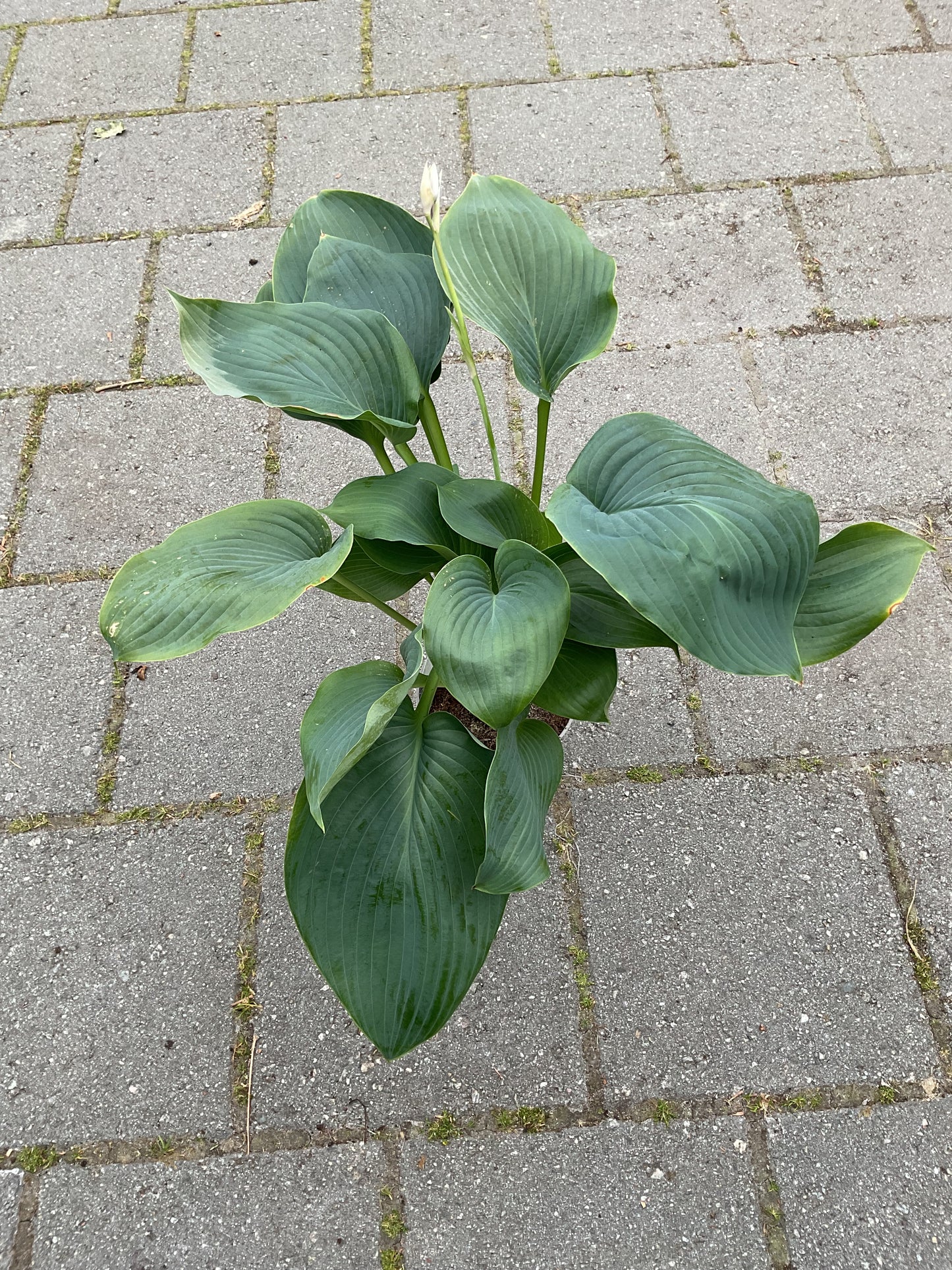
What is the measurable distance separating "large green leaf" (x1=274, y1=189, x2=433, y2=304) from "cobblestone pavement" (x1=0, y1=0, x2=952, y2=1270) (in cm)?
63

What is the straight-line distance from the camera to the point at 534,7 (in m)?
2.83

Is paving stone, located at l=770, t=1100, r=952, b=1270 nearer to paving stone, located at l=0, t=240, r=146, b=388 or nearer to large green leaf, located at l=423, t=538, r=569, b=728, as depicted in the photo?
large green leaf, located at l=423, t=538, r=569, b=728

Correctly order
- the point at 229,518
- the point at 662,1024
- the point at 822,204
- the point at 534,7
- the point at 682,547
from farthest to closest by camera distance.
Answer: the point at 534,7 → the point at 822,204 → the point at 662,1024 → the point at 229,518 → the point at 682,547

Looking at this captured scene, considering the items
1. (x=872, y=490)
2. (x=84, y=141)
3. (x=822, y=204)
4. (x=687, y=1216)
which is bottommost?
(x=687, y=1216)

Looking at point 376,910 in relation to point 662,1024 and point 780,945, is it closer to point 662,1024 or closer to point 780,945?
point 662,1024

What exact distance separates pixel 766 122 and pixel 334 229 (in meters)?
1.59

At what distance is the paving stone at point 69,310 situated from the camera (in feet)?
7.20

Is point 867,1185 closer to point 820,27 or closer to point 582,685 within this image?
point 582,685

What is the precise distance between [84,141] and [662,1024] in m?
2.46

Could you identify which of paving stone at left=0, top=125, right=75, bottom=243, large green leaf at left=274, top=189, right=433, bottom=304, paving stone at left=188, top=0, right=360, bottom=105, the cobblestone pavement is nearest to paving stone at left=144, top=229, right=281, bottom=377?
the cobblestone pavement

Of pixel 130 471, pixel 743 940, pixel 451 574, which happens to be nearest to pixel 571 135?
pixel 130 471

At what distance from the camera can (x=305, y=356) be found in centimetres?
121

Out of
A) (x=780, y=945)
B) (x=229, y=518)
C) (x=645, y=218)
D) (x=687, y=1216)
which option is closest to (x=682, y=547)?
(x=229, y=518)

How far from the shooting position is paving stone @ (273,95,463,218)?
8.02 feet
